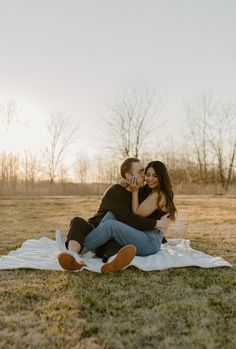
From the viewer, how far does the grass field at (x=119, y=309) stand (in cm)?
213

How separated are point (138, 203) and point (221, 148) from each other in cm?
2469

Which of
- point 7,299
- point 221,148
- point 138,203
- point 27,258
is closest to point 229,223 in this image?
point 138,203

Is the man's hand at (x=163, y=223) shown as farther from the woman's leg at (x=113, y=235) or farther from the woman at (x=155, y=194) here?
the woman's leg at (x=113, y=235)

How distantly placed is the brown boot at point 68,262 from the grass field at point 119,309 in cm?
6

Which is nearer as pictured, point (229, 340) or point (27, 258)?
point (229, 340)

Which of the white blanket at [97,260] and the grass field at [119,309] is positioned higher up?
the white blanket at [97,260]

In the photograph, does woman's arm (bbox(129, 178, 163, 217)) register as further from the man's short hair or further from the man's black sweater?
the man's short hair

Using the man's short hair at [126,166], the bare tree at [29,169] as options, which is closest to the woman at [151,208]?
the man's short hair at [126,166]

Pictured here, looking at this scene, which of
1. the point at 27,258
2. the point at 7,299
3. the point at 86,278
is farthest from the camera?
the point at 27,258

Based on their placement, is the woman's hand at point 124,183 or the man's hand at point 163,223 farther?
the woman's hand at point 124,183

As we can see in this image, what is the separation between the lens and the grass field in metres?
2.13

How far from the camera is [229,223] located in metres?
7.86

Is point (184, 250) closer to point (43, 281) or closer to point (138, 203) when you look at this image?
point (138, 203)

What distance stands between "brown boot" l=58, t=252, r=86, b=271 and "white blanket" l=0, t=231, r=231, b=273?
0.20ft
